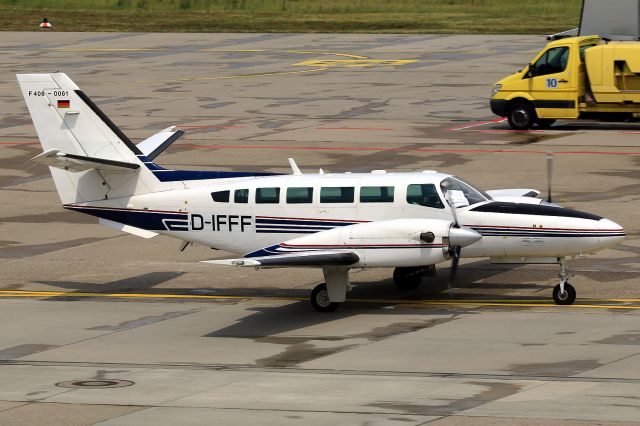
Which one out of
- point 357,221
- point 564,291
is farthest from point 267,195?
point 564,291

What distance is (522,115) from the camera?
47500 mm

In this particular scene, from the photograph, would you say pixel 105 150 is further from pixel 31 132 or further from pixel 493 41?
pixel 493 41

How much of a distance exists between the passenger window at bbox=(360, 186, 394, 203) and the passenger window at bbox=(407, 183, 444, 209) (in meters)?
0.40

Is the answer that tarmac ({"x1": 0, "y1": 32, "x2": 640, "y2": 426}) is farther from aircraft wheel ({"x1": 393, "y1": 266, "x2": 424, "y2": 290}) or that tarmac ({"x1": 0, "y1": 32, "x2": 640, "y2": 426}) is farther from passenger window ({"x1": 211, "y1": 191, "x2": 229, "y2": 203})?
passenger window ({"x1": 211, "y1": 191, "x2": 229, "y2": 203})

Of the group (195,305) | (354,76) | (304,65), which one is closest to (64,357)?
(195,305)

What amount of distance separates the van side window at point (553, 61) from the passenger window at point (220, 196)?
883 inches

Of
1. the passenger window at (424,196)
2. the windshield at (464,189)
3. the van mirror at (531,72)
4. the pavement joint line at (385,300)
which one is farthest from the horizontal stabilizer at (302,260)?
the van mirror at (531,72)

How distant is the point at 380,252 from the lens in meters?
24.9

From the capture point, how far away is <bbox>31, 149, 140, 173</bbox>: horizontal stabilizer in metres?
26.9

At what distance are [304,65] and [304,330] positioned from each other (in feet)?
146

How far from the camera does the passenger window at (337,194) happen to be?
26078 mm

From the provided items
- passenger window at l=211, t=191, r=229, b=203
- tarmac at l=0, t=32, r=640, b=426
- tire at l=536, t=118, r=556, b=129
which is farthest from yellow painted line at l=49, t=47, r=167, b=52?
passenger window at l=211, t=191, r=229, b=203

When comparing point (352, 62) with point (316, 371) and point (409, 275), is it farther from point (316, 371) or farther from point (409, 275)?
point (316, 371)

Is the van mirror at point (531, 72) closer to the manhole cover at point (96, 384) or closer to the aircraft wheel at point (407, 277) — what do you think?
the aircraft wheel at point (407, 277)
